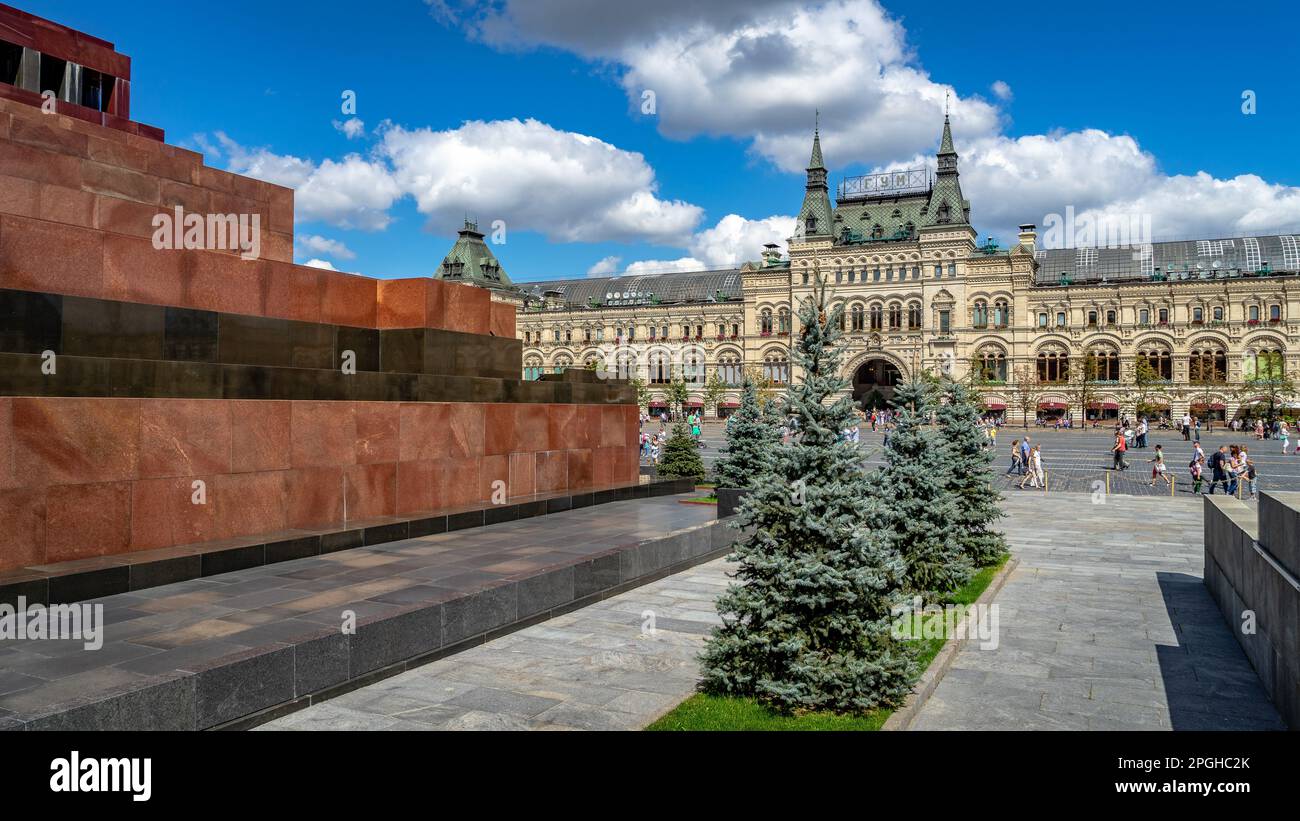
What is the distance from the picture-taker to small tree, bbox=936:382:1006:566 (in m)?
13.0

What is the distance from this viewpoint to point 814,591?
658 centimetres

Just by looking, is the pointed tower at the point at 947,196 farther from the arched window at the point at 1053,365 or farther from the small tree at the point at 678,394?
the small tree at the point at 678,394

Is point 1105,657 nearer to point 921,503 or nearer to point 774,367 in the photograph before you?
point 921,503

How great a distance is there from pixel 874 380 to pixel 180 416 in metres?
79.2

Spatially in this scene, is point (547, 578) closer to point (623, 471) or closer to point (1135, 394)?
point (623, 471)

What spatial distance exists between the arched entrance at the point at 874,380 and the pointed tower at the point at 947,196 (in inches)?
564

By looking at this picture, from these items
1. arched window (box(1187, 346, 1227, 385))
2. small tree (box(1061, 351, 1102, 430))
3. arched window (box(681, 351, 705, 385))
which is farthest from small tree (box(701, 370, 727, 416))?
arched window (box(1187, 346, 1227, 385))

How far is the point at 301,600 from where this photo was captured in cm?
Result: 830

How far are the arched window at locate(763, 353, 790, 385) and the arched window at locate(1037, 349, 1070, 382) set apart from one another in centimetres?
2307

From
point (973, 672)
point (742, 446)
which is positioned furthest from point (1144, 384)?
point (973, 672)

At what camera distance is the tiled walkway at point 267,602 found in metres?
6.02

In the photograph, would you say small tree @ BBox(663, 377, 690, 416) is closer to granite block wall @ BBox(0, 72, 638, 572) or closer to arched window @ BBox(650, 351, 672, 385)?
arched window @ BBox(650, 351, 672, 385)

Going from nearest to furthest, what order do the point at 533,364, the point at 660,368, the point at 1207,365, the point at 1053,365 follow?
the point at 1207,365, the point at 1053,365, the point at 660,368, the point at 533,364
